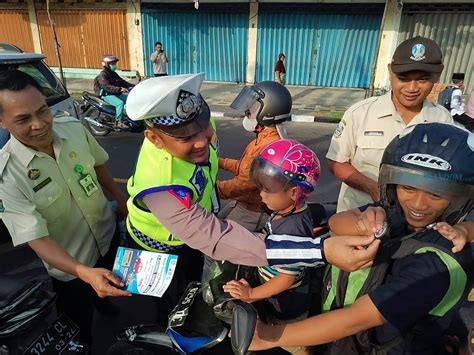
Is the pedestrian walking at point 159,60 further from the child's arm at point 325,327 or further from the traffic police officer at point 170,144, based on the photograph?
the child's arm at point 325,327

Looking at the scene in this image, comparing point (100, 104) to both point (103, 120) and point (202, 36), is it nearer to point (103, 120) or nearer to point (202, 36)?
point (103, 120)

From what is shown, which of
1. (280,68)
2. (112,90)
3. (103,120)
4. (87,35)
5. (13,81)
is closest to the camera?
(13,81)

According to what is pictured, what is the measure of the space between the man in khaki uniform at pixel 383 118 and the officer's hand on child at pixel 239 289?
937 mm


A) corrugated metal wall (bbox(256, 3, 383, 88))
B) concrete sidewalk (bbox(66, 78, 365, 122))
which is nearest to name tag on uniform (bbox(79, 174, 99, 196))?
concrete sidewalk (bbox(66, 78, 365, 122))

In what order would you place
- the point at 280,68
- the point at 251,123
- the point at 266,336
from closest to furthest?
the point at 266,336, the point at 251,123, the point at 280,68

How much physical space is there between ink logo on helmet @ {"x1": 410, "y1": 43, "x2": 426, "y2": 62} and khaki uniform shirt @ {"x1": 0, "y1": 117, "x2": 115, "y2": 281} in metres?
1.83

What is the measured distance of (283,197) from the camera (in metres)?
1.54

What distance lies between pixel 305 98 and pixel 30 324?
1127 centimetres

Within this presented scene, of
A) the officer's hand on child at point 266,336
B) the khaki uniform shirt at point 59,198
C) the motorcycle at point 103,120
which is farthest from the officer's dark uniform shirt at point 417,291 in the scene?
the motorcycle at point 103,120

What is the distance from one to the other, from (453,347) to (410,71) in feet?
4.50

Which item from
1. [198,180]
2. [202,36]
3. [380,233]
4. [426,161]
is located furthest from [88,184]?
[202,36]

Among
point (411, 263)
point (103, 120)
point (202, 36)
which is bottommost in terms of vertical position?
point (103, 120)

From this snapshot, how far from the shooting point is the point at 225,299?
1422 mm

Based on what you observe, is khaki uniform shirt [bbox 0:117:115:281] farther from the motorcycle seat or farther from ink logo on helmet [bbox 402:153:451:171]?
the motorcycle seat
